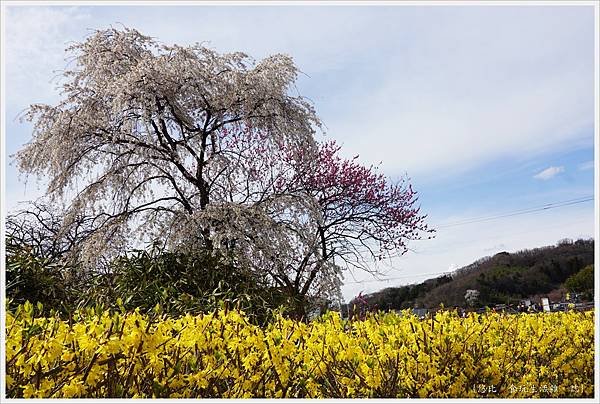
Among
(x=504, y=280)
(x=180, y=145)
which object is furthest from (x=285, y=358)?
(x=504, y=280)

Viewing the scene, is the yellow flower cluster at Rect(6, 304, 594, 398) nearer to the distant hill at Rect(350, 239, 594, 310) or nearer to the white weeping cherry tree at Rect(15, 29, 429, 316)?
the white weeping cherry tree at Rect(15, 29, 429, 316)

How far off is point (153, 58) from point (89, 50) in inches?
25.4

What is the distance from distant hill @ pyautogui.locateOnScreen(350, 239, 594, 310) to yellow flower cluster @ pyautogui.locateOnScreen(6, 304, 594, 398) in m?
4.70

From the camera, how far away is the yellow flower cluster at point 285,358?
1.32 m

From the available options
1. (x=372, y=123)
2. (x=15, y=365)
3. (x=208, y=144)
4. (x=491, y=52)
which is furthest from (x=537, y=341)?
(x=208, y=144)

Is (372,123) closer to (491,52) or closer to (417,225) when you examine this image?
(491,52)

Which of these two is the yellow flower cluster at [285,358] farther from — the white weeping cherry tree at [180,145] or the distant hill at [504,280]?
the distant hill at [504,280]

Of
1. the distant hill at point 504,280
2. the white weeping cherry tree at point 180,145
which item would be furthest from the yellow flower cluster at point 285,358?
the distant hill at point 504,280

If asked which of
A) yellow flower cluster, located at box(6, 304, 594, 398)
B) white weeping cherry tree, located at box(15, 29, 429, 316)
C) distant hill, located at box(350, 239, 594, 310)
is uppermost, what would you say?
white weeping cherry tree, located at box(15, 29, 429, 316)

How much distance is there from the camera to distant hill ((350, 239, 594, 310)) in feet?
22.4

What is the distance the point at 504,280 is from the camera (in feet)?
23.9

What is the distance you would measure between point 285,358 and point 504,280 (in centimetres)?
636

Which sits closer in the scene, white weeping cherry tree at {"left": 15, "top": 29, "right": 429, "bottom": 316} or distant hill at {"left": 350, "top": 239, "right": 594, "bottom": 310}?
white weeping cherry tree at {"left": 15, "top": 29, "right": 429, "bottom": 316}

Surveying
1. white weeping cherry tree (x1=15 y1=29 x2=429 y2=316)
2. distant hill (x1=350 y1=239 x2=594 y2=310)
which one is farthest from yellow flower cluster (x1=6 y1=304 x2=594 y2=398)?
distant hill (x1=350 y1=239 x2=594 y2=310)
